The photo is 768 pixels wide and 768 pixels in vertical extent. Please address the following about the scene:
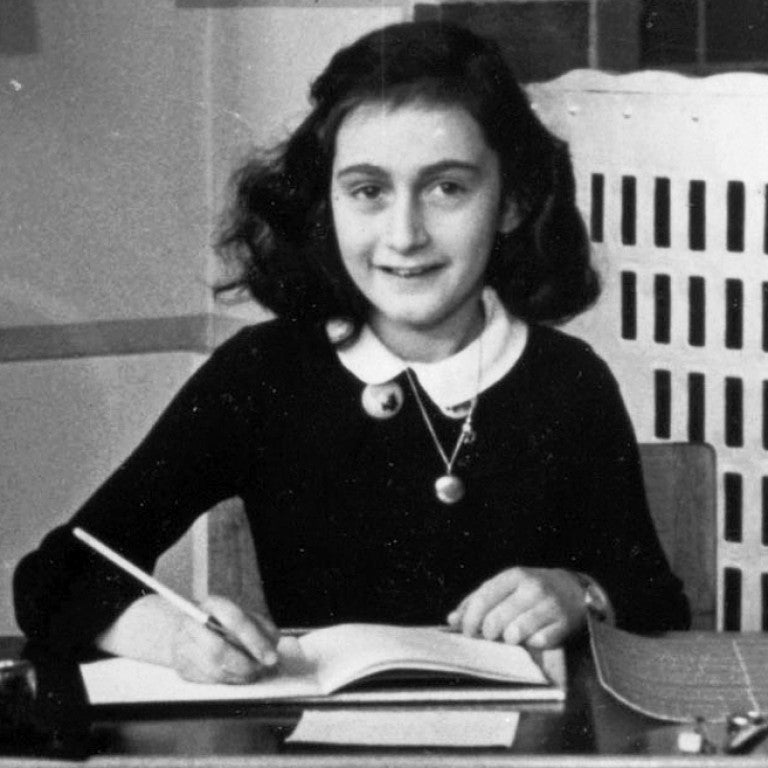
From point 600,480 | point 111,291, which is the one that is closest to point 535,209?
point 600,480

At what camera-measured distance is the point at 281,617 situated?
1471 millimetres

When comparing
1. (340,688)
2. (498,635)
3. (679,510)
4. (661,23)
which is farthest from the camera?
(679,510)

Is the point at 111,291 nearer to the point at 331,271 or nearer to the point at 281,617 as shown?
the point at 331,271

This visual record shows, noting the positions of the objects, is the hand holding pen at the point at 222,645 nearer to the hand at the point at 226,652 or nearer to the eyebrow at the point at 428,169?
the hand at the point at 226,652

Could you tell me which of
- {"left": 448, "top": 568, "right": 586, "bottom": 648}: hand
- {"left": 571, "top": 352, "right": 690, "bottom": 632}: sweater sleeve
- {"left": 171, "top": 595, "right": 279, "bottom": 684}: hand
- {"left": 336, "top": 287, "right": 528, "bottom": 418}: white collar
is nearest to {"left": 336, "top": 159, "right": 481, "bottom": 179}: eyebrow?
{"left": 336, "top": 287, "right": 528, "bottom": 418}: white collar

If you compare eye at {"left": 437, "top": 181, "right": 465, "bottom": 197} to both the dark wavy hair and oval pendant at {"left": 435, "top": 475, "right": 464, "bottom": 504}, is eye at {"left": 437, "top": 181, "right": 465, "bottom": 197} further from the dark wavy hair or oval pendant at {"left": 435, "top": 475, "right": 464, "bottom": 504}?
oval pendant at {"left": 435, "top": 475, "right": 464, "bottom": 504}

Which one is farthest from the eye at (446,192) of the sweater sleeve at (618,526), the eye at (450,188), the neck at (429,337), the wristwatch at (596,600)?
the wristwatch at (596,600)

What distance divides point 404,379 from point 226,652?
0.49 m

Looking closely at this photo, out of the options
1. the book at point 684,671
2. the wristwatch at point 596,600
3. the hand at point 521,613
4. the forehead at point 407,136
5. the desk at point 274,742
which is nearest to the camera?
the desk at point 274,742

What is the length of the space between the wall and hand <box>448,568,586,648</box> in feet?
1.29

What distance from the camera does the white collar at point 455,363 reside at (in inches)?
57.8

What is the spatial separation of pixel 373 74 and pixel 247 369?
12.7 inches

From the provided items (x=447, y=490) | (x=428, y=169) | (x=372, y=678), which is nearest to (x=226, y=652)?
(x=372, y=678)

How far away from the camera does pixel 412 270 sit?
56.1 inches
